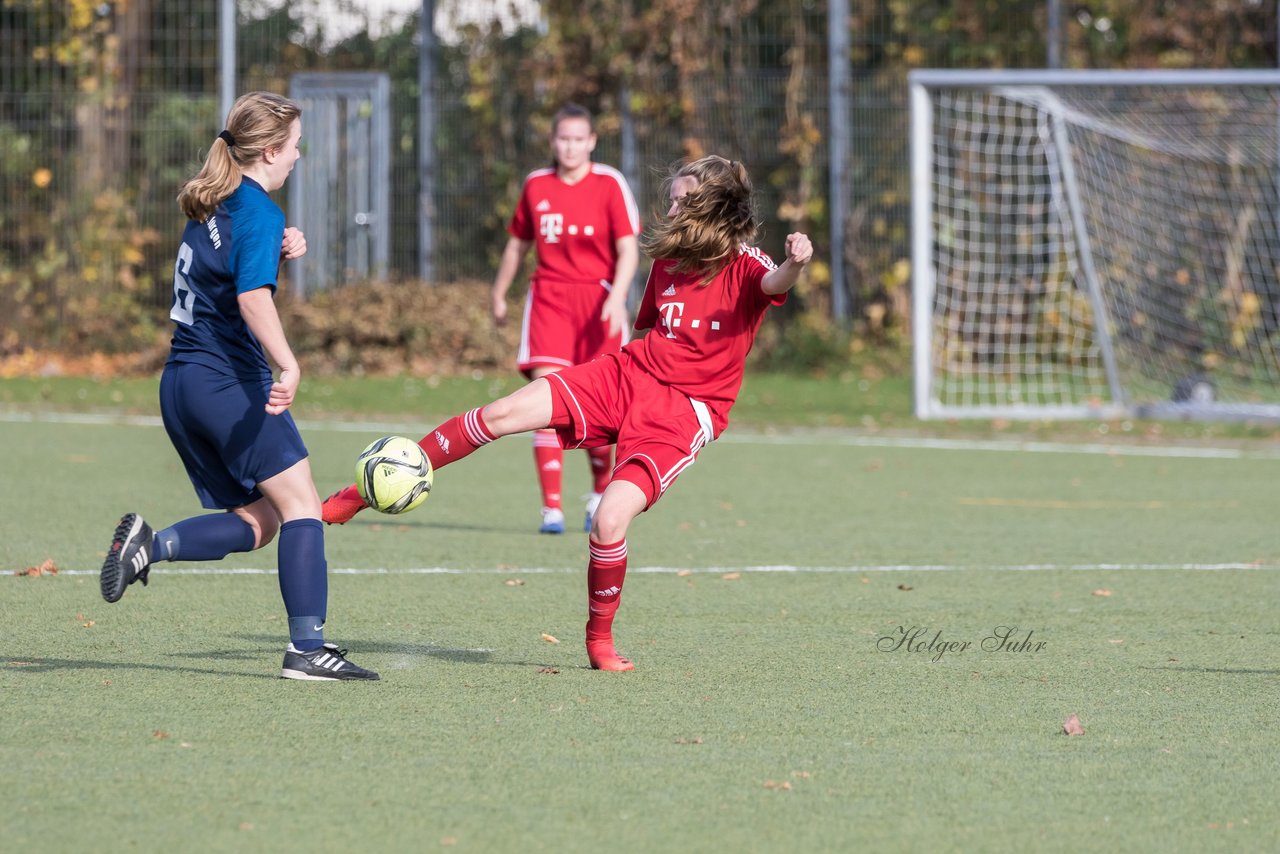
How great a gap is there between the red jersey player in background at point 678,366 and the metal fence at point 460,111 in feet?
46.9

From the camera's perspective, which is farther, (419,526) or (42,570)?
(419,526)

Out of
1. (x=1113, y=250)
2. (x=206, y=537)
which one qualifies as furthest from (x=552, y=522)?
(x=1113, y=250)

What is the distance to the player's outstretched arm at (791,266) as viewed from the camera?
5.17 meters

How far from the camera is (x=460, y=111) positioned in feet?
66.6

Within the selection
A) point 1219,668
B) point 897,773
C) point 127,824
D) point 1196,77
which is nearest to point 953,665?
point 1219,668

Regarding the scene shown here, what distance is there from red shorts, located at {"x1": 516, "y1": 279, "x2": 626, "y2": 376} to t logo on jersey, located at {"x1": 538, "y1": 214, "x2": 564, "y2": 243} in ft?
0.80

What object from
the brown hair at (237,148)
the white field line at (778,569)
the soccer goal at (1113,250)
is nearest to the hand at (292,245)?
the brown hair at (237,148)

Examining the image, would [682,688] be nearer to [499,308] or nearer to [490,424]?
[490,424]

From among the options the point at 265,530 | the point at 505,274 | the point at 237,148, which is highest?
the point at 237,148

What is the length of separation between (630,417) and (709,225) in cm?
68

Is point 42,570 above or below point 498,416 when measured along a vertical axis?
below

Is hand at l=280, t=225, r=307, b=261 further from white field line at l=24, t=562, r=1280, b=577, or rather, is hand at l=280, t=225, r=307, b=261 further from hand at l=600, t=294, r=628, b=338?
hand at l=600, t=294, r=628, b=338

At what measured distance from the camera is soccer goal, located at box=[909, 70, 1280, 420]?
16.1 meters

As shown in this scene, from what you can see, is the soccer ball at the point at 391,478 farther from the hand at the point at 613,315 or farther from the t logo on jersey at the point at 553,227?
the t logo on jersey at the point at 553,227
